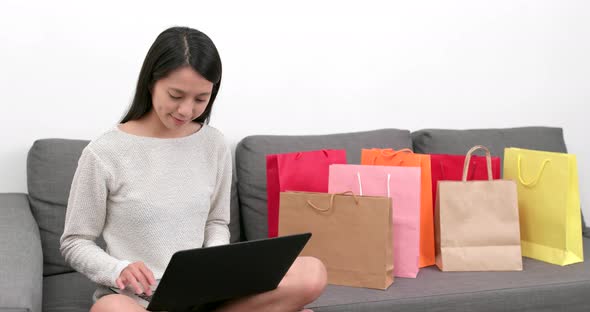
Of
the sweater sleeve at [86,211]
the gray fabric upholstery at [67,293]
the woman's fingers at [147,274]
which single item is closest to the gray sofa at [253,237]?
the gray fabric upholstery at [67,293]

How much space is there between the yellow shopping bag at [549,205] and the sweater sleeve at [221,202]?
1006 millimetres

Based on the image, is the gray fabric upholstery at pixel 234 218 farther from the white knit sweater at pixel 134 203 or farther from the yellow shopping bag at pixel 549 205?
the yellow shopping bag at pixel 549 205

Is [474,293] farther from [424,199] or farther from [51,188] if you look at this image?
[51,188]

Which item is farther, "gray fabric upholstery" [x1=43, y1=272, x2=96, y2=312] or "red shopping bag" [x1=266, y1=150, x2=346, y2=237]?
"red shopping bag" [x1=266, y1=150, x2=346, y2=237]

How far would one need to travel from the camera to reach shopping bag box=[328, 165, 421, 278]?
2.29m

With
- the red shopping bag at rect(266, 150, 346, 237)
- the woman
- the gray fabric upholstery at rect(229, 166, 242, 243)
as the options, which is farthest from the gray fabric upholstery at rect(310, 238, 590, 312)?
the gray fabric upholstery at rect(229, 166, 242, 243)

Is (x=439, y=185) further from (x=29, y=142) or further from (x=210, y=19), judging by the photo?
(x=29, y=142)

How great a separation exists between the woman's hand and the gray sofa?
19 centimetres

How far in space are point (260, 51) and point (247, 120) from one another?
245 millimetres

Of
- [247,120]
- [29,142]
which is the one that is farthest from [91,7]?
[247,120]

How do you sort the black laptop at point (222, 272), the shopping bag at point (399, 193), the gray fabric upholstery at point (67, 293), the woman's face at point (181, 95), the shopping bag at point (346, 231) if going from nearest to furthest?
the black laptop at point (222, 272)
the woman's face at point (181, 95)
the gray fabric upholstery at point (67, 293)
the shopping bag at point (346, 231)
the shopping bag at point (399, 193)

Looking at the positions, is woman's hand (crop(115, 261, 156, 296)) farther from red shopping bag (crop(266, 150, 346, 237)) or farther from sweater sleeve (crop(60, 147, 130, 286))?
red shopping bag (crop(266, 150, 346, 237))

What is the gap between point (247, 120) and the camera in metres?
2.73

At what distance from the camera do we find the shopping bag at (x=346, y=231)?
7.11 feet
